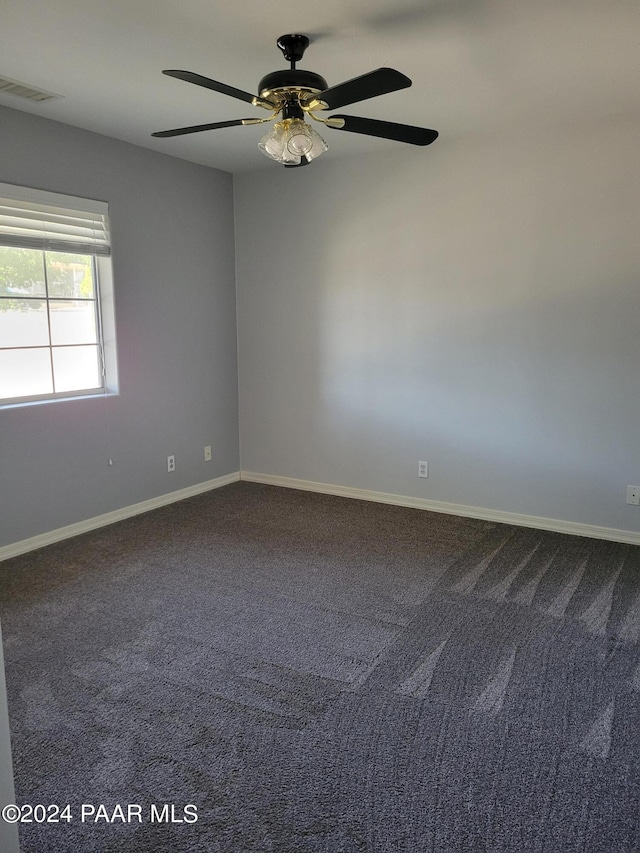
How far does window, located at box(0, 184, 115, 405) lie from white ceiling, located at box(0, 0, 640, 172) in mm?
553

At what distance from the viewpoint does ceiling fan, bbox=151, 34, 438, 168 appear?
2090mm

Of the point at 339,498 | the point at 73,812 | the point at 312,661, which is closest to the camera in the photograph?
the point at 73,812

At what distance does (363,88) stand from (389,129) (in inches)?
18.0

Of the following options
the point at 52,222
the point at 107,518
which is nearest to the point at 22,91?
the point at 52,222

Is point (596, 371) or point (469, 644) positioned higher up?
point (596, 371)

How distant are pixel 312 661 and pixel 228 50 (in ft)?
8.51

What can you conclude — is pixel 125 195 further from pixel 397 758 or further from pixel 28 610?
pixel 397 758

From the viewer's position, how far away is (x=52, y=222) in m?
3.64

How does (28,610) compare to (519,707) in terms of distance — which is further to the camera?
(28,610)

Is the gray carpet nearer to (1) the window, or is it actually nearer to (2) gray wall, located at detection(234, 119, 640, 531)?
(2) gray wall, located at detection(234, 119, 640, 531)

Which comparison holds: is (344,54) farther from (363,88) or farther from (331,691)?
(331,691)

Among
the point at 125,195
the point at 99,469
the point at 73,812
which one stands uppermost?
the point at 125,195

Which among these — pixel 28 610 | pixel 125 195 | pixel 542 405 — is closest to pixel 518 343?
pixel 542 405

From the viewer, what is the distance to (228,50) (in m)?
2.60
